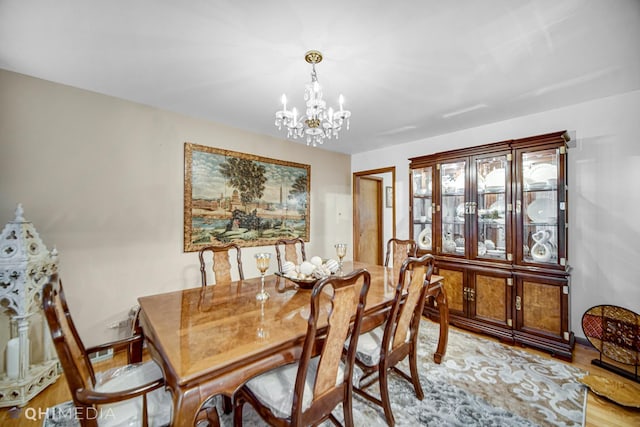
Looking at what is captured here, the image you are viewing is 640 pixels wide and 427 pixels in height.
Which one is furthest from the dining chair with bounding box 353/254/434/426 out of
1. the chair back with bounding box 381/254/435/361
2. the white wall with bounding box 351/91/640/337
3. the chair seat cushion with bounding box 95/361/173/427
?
the white wall with bounding box 351/91/640/337

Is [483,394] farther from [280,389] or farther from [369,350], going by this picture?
[280,389]

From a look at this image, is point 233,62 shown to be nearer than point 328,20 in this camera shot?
No

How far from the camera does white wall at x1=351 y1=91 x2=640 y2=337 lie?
2.49m

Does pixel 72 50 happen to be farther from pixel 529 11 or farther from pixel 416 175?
pixel 416 175

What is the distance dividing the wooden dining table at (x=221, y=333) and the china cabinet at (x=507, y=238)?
62.6 inches

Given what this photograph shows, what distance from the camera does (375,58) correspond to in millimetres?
1954

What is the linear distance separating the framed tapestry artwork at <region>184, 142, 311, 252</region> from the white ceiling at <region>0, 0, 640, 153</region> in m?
0.72

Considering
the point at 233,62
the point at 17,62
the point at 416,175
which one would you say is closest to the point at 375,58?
the point at 233,62

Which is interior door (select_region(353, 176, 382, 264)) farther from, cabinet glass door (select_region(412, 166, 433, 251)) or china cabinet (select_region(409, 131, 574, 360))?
china cabinet (select_region(409, 131, 574, 360))

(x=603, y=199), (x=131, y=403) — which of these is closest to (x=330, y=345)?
(x=131, y=403)

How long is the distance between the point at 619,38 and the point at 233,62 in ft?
8.75

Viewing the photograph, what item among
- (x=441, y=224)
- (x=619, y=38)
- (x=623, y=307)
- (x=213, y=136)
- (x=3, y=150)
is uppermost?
(x=619, y=38)

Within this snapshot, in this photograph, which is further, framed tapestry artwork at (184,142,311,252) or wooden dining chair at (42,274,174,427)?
framed tapestry artwork at (184,142,311,252)

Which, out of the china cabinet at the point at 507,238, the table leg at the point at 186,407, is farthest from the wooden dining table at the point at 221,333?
the china cabinet at the point at 507,238
